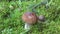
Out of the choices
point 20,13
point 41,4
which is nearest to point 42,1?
point 41,4

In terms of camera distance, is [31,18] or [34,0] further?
[34,0]

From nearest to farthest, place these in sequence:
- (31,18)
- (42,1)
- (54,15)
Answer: (31,18)
(54,15)
(42,1)

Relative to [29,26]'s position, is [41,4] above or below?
above

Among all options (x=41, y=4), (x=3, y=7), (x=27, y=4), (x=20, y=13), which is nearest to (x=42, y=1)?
(x=41, y=4)

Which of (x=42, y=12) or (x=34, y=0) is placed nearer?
(x=42, y=12)

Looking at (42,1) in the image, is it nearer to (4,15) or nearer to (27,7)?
(27,7)

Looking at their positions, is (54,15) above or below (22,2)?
below

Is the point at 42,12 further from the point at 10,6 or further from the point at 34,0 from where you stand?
the point at 10,6

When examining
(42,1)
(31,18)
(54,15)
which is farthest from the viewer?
(42,1)
